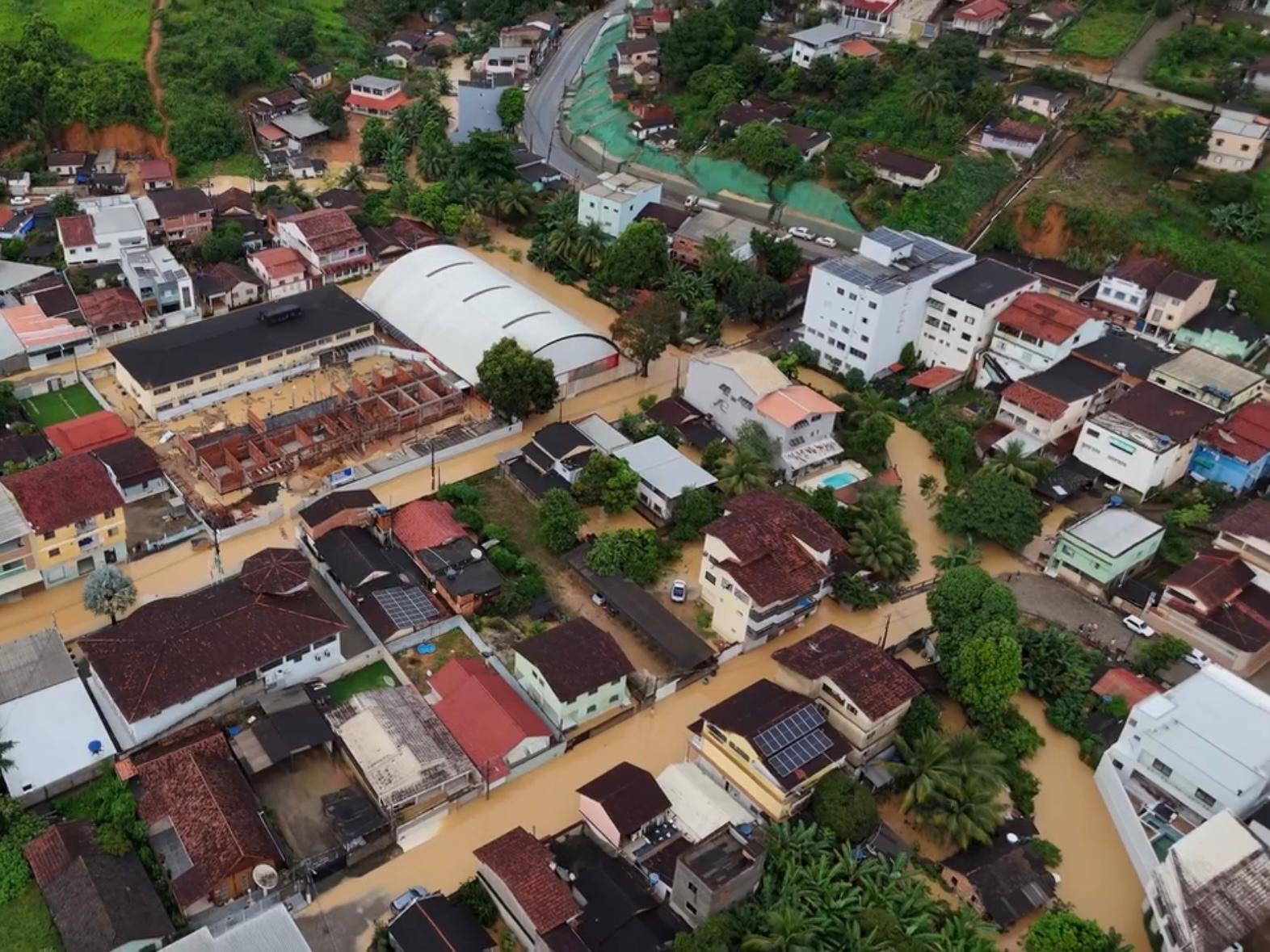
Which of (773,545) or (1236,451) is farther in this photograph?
(1236,451)

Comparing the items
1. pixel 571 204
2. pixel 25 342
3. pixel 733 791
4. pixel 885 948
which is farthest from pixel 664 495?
pixel 25 342

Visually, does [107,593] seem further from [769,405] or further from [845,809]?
[769,405]

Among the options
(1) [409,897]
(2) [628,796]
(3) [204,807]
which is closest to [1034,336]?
(2) [628,796]

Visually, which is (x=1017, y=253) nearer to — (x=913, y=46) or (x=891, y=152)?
(x=891, y=152)

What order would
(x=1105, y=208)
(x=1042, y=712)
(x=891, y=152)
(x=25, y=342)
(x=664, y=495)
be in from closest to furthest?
(x=1042, y=712) < (x=664, y=495) < (x=25, y=342) < (x=1105, y=208) < (x=891, y=152)

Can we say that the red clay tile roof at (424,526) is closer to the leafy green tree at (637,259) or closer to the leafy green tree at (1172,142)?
the leafy green tree at (637,259)

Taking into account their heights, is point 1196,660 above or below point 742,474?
below
